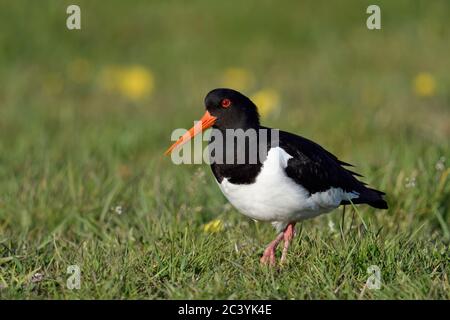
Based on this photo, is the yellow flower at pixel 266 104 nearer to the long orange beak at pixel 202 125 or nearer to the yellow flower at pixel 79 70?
the yellow flower at pixel 79 70

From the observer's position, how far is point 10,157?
281 inches

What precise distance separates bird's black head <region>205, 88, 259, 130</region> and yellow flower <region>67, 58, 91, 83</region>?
19.3 feet

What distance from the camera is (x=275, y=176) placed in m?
4.61

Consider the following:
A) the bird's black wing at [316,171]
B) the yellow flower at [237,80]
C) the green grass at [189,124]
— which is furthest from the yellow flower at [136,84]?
the bird's black wing at [316,171]

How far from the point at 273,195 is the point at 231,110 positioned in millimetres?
637

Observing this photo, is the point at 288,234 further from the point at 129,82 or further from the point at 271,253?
the point at 129,82

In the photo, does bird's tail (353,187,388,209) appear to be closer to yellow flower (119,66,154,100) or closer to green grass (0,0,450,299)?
green grass (0,0,450,299)

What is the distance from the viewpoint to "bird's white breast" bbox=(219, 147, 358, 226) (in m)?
4.62

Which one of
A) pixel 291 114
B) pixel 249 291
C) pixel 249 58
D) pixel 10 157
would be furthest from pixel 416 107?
pixel 249 291

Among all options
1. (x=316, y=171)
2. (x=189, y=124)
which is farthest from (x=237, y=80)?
(x=316, y=171)

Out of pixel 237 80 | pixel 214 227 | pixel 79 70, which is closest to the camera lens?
pixel 214 227

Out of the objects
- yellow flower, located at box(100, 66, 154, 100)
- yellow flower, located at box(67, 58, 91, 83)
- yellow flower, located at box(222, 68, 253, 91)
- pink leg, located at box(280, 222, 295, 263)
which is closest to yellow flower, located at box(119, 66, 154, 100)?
yellow flower, located at box(100, 66, 154, 100)
